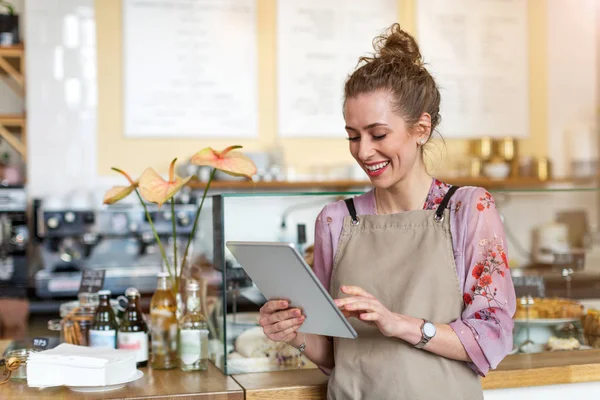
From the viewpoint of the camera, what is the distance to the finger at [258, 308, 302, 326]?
1444mm

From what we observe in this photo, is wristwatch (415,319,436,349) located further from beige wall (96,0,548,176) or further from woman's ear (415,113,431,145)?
beige wall (96,0,548,176)

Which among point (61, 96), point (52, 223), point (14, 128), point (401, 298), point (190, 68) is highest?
point (190, 68)

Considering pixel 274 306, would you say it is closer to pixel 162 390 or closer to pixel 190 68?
pixel 162 390

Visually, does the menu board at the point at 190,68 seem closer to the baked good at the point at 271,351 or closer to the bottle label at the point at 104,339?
the bottle label at the point at 104,339

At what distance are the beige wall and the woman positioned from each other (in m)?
2.42

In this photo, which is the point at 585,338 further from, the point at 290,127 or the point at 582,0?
the point at 582,0

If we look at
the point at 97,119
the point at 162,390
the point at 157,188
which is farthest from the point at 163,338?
the point at 97,119

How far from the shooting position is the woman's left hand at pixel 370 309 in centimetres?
135

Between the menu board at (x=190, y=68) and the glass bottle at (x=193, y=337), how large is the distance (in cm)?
254

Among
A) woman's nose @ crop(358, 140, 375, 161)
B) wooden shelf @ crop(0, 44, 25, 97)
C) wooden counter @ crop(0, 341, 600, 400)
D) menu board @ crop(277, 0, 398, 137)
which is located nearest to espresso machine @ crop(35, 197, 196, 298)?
wooden shelf @ crop(0, 44, 25, 97)

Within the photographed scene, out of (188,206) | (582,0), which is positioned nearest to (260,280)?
(188,206)

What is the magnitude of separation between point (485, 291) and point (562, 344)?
0.65 metres

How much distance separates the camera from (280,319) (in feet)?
4.80

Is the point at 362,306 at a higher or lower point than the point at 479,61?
lower
